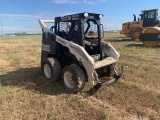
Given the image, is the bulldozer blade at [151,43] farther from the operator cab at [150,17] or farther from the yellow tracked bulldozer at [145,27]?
the operator cab at [150,17]

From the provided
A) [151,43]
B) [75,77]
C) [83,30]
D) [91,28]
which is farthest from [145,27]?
[75,77]

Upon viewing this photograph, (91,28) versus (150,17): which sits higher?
(150,17)

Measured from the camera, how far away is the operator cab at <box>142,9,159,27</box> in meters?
18.2

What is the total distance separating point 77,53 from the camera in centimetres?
541

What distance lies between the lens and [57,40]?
6121 millimetres

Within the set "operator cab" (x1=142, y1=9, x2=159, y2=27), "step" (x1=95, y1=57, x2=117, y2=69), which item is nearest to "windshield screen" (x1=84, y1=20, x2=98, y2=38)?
"step" (x1=95, y1=57, x2=117, y2=69)

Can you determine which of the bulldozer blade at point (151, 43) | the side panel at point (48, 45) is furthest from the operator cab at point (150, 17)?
the side panel at point (48, 45)

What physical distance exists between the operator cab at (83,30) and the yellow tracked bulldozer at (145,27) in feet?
30.9

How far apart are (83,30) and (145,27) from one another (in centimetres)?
1485

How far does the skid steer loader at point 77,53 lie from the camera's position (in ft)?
17.5

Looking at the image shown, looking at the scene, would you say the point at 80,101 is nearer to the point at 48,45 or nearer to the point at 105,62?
the point at 105,62

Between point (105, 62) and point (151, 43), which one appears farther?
point (151, 43)

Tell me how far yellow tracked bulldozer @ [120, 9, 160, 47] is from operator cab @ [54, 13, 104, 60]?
9.43 metres

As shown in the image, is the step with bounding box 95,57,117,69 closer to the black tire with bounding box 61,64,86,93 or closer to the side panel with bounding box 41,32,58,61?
the black tire with bounding box 61,64,86,93
